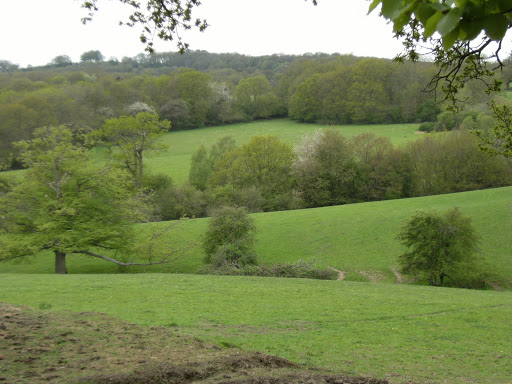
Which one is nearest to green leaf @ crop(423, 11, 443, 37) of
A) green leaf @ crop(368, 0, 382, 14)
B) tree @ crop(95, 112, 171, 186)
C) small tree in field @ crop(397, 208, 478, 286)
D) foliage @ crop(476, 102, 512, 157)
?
green leaf @ crop(368, 0, 382, 14)

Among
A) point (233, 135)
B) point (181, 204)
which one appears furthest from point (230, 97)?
point (181, 204)

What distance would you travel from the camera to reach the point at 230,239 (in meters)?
27.4

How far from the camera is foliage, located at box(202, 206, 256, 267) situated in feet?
87.0

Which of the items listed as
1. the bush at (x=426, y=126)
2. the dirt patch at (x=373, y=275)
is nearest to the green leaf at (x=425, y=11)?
the dirt patch at (x=373, y=275)

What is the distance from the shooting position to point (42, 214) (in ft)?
88.8

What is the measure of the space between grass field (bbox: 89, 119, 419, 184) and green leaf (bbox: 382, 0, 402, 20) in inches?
2452

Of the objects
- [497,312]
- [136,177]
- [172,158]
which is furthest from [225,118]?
[497,312]

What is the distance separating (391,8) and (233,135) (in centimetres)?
8409

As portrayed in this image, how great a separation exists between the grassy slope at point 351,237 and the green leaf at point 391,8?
27.6 meters

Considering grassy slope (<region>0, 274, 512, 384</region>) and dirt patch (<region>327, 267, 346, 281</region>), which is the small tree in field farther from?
grassy slope (<region>0, 274, 512, 384</region>)

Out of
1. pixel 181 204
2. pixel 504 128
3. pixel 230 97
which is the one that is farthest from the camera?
pixel 230 97

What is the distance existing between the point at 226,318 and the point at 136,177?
46.3 meters

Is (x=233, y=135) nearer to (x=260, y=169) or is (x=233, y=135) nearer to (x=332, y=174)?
(x=260, y=169)

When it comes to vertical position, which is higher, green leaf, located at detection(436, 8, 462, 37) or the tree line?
green leaf, located at detection(436, 8, 462, 37)
